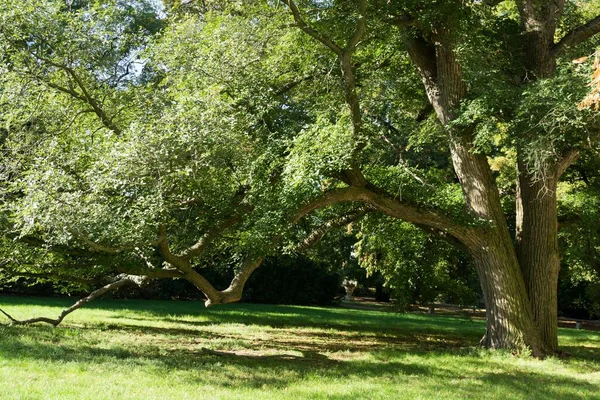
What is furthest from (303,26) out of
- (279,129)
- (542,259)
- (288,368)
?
(542,259)

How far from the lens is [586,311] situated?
1248 inches

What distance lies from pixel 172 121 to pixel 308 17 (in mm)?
3588

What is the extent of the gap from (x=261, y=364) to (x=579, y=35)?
30.2ft

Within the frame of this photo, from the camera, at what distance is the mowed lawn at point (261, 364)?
7.28 meters

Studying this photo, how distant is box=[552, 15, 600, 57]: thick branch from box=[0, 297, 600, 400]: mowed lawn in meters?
6.33

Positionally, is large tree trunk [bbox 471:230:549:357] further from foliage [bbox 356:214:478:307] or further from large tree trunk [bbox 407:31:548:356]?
foliage [bbox 356:214:478:307]

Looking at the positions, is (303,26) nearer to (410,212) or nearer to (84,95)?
(410,212)

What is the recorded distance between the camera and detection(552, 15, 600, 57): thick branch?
481 inches

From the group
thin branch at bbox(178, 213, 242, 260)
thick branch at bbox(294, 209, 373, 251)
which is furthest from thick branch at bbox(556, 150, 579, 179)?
thin branch at bbox(178, 213, 242, 260)

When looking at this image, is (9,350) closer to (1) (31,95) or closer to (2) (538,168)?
(1) (31,95)

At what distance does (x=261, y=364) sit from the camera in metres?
9.97

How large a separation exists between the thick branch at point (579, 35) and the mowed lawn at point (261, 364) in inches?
249

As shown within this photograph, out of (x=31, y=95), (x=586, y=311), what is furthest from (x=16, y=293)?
(x=586, y=311)

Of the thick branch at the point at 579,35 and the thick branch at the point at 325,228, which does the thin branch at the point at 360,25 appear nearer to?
the thick branch at the point at 325,228
